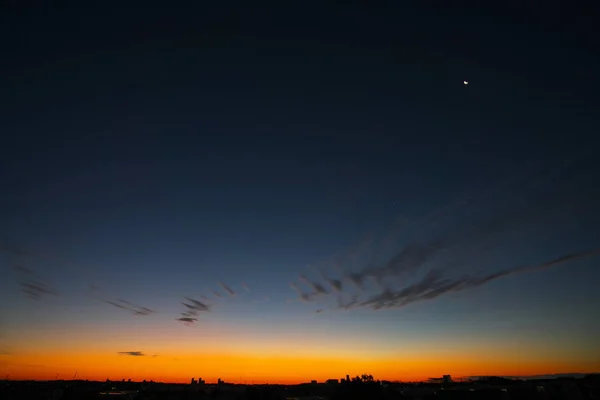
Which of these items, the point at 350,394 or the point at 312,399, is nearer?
the point at 312,399

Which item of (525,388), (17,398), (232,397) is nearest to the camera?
(17,398)

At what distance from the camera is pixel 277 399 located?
1993 inches

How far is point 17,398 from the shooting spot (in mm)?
46781

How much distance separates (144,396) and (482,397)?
46626 mm

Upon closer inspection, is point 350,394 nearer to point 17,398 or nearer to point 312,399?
point 312,399

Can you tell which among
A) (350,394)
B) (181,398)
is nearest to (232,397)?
(181,398)

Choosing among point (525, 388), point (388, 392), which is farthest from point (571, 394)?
point (388, 392)

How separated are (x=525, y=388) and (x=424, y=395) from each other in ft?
44.3

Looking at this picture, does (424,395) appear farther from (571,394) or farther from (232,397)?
(232,397)

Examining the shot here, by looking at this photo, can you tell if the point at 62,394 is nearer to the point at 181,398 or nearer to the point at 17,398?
the point at 17,398

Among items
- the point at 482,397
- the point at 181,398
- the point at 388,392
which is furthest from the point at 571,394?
the point at 181,398

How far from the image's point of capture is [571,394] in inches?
1914

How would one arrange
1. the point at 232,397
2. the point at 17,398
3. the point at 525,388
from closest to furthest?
the point at 17,398
the point at 525,388
the point at 232,397

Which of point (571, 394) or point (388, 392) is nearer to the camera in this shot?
point (571, 394)
